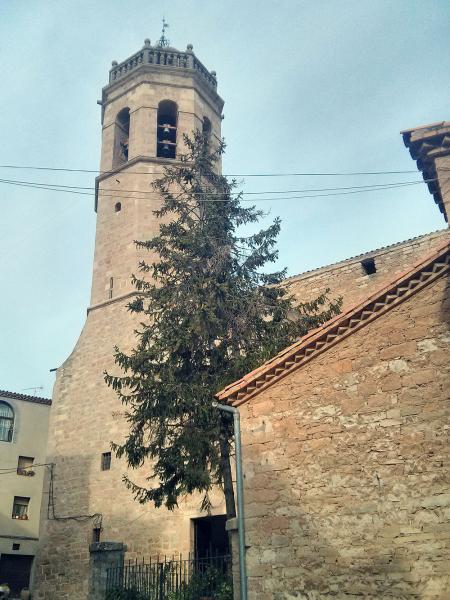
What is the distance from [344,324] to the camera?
8.76 m

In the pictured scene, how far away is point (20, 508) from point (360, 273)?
14.5 meters

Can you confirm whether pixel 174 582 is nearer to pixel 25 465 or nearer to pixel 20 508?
pixel 20 508

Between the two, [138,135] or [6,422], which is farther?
[138,135]

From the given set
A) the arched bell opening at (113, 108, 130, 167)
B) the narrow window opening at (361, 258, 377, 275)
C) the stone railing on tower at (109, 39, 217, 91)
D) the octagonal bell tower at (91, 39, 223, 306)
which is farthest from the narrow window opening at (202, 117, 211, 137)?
the narrow window opening at (361, 258, 377, 275)

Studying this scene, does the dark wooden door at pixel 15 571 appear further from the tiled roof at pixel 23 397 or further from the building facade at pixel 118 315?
the tiled roof at pixel 23 397

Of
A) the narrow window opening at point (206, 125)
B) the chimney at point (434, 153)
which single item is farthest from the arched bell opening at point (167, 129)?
the chimney at point (434, 153)

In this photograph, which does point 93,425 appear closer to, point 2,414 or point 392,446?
point 2,414

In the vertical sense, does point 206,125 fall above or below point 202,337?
above

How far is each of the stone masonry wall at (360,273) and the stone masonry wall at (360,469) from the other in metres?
8.83

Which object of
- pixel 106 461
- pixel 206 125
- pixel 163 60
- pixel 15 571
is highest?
pixel 163 60

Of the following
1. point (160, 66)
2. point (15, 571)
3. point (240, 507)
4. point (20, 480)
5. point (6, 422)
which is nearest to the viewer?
point (240, 507)

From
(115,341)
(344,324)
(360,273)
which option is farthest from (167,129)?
(344,324)

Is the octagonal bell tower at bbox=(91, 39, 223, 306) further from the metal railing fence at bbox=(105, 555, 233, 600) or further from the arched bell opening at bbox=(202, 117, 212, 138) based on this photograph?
the metal railing fence at bbox=(105, 555, 233, 600)

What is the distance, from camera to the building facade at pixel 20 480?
20516mm
